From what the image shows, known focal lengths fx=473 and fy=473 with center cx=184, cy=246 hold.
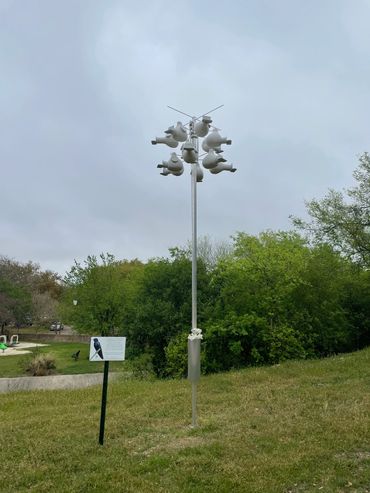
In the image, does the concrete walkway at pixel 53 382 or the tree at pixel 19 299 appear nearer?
the concrete walkway at pixel 53 382

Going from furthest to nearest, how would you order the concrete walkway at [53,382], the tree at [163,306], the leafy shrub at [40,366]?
the leafy shrub at [40,366] < the concrete walkway at [53,382] < the tree at [163,306]

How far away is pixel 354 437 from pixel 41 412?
5.25 metres

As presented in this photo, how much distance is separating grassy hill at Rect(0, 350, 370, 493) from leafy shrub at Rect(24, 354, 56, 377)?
11.2 m

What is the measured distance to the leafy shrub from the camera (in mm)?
19859

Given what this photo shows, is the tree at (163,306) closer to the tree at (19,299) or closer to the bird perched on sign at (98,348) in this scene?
the bird perched on sign at (98,348)

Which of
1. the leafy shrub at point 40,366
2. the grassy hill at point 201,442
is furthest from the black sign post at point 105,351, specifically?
the leafy shrub at point 40,366

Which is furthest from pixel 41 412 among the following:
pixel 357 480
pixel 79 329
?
pixel 79 329

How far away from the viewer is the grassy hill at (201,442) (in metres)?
4.23

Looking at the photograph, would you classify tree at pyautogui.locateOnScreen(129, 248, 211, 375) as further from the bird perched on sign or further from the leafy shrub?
the bird perched on sign

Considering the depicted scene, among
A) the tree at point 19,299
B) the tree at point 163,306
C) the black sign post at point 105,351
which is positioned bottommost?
the black sign post at point 105,351

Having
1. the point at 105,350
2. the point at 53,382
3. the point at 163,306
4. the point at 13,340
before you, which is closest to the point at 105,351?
the point at 105,350

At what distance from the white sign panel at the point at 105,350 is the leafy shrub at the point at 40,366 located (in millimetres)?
15281

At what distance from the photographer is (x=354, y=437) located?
5199 millimetres

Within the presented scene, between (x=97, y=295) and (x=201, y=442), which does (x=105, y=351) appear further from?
(x=97, y=295)
